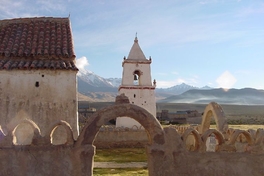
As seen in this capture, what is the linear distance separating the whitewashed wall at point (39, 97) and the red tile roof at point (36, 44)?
0.39 metres

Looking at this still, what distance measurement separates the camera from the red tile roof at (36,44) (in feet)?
44.3

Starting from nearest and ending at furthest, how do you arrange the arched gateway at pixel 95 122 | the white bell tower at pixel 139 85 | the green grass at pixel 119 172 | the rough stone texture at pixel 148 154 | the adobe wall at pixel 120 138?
the rough stone texture at pixel 148 154
the arched gateway at pixel 95 122
the green grass at pixel 119 172
the adobe wall at pixel 120 138
the white bell tower at pixel 139 85

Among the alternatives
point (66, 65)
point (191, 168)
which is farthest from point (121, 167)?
point (191, 168)

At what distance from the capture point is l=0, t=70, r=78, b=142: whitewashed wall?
13.0 m

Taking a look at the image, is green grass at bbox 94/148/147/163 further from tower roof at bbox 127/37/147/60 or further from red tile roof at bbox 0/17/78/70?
tower roof at bbox 127/37/147/60

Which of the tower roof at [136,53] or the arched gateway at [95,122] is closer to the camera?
the arched gateway at [95,122]

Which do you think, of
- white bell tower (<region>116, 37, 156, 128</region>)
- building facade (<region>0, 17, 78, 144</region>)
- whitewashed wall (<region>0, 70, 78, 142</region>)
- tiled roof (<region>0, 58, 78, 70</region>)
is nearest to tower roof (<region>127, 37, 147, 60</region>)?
white bell tower (<region>116, 37, 156, 128</region>)

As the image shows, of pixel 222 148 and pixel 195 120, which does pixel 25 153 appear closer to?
pixel 222 148

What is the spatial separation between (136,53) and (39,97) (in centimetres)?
2242

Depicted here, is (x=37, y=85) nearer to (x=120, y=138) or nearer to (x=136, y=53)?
(x=120, y=138)

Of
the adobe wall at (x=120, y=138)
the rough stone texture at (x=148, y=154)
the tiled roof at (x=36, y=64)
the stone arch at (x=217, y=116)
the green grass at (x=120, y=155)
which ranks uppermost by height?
the tiled roof at (x=36, y=64)

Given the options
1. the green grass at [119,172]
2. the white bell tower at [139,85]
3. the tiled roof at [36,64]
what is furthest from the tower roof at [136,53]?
the tiled roof at [36,64]

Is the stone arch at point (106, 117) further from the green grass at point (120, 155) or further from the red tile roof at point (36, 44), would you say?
the green grass at point (120, 155)

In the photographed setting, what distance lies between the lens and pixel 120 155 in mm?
23688
